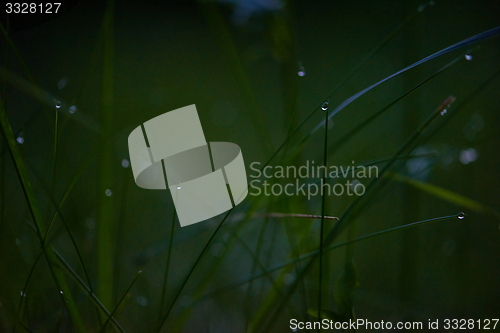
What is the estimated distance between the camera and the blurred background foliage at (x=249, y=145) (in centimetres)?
54

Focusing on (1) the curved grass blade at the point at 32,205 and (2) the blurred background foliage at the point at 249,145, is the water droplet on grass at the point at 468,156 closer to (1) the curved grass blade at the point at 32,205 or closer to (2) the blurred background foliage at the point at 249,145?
(2) the blurred background foliage at the point at 249,145

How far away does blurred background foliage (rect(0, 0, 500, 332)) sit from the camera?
1.79 ft

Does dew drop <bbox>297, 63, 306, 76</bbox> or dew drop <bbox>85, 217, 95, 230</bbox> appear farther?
dew drop <bbox>85, 217, 95, 230</bbox>

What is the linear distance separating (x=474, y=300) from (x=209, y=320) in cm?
46

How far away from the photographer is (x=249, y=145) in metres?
0.64

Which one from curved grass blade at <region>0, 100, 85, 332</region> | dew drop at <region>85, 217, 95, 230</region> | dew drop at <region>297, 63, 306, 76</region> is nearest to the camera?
curved grass blade at <region>0, 100, 85, 332</region>

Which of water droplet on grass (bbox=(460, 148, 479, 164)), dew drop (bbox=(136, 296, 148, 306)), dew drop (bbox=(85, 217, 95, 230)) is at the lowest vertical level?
dew drop (bbox=(136, 296, 148, 306))

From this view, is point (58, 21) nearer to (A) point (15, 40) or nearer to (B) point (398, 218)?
(A) point (15, 40)

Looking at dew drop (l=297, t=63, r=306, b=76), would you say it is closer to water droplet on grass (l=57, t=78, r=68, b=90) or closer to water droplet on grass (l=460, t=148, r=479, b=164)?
water droplet on grass (l=460, t=148, r=479, b=164)

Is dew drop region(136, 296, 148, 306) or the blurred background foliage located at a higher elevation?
the blurred background foliage

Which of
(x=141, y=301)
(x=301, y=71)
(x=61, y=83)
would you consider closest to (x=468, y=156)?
(x=301, y=71)

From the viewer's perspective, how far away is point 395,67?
674 millimetres

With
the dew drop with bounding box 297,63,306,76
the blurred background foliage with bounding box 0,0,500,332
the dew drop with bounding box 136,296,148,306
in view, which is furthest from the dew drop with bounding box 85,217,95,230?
the dew drop with bounding box 297,63,306,76

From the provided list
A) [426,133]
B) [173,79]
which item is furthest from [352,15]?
[173,79]
